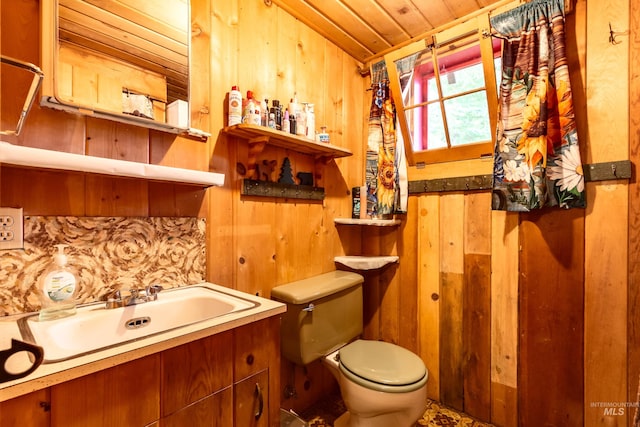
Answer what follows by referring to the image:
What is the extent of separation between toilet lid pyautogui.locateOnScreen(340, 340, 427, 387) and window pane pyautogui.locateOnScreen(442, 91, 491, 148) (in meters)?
1.22

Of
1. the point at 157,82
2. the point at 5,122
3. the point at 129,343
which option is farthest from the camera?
the point at 157,82

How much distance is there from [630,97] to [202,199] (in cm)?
189

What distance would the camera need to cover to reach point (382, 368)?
4.40 ft

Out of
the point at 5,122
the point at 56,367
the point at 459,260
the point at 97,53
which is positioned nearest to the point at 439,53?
the point at 459,260

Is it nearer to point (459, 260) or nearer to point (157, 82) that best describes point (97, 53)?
point (157, 82)

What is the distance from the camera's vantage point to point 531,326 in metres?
1.48

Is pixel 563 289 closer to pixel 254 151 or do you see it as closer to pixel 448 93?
pixel 448 93

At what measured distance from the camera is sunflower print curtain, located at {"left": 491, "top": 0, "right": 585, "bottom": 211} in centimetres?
134

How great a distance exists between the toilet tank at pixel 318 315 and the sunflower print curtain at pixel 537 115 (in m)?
0.95

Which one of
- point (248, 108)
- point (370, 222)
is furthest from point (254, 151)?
point (370, 222)

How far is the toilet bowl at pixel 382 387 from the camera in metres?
1.24

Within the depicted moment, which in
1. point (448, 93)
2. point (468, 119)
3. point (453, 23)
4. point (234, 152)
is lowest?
point (234, 152)

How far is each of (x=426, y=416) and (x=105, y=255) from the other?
5.89 feet

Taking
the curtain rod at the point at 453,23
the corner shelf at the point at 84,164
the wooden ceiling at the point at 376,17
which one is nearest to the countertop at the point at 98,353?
the corner shelf at the point at 84,164
